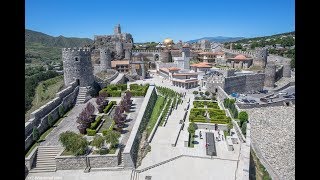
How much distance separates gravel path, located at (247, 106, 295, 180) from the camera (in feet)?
60.8

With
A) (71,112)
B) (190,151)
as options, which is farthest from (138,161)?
(71,112)

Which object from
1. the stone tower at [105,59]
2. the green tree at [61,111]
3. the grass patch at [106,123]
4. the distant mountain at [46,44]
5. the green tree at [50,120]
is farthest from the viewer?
the distant mountain at [46,44]

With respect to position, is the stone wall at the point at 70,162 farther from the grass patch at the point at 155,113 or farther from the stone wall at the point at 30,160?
the grass patch at the point at 155,113

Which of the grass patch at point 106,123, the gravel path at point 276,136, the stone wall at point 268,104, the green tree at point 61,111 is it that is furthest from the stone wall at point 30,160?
the stone wall at point 268,104

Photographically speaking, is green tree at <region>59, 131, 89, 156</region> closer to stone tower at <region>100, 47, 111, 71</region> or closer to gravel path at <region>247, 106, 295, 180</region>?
gravel path at <region>247, 106, 295, 180</region>

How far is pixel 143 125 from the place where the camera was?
18.9m

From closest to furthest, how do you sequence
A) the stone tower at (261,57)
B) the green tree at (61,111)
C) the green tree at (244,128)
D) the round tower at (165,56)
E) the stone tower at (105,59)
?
the green tree at (244,128)
the green tree at (61,111)
the stone tower at (105,59)
the stone tower at (261,57)
the round tower at (165,56)

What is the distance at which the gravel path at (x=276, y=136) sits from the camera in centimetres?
1855

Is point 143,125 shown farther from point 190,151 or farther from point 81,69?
point 81,69

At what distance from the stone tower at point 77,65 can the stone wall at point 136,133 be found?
518cm

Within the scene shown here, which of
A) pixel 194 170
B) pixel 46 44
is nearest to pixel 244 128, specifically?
pixel 194 170

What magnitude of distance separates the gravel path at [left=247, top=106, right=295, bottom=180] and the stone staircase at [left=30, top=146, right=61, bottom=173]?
42.0 feet

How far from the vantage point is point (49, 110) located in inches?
735
